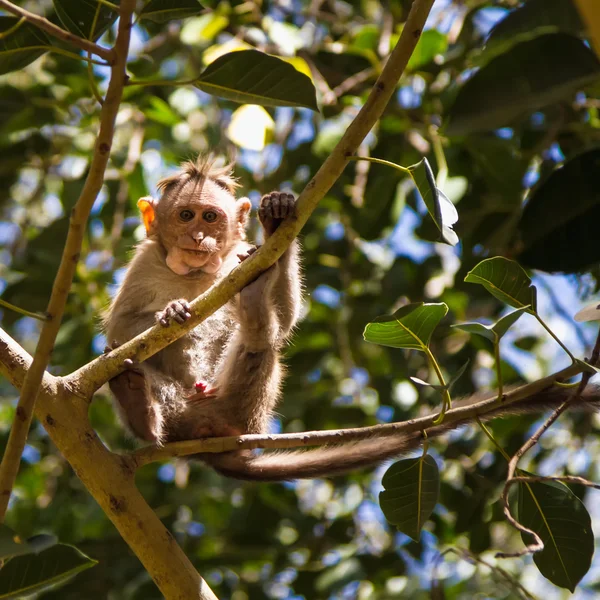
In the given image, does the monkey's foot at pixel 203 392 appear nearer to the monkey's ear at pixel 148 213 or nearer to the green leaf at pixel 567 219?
the monkey's ear at pixel 148 213

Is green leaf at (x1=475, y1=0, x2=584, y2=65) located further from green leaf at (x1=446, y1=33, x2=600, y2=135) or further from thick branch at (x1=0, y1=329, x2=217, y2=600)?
thick branch at (x1=0, y1=329, x2=217, y2=600)

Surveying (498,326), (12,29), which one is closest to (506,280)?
(498,326)

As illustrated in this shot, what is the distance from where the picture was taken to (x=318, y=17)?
22.2ft

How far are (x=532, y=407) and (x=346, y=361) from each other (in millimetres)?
3121

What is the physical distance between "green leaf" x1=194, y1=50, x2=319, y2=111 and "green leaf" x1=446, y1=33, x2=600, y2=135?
808 mm

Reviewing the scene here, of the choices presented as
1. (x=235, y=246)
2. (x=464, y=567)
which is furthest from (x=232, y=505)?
(x=235, y=246)

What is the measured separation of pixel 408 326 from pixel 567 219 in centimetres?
84

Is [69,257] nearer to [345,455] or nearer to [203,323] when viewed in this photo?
[345,455]

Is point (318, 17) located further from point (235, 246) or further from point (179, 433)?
point (179, 433)

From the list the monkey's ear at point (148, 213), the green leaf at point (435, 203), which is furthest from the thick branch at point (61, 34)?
the monkey's ear at point (148, 213)

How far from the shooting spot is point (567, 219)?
3143 mm

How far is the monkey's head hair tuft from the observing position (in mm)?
5051

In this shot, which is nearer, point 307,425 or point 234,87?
point 234,87

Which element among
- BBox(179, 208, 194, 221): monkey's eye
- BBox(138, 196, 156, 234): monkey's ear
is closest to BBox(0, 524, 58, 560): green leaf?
BBox(179, 208, 194, 221): monkey's eye
